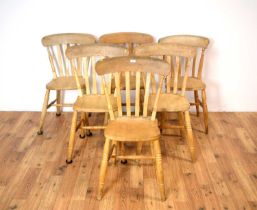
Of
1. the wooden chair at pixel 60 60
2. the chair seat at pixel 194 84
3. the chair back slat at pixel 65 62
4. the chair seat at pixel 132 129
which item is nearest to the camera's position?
the chair seat at pixel 132 129

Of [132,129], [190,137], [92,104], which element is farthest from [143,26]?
[132,129]

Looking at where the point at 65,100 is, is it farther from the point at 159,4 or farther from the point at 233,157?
the point at 233,157

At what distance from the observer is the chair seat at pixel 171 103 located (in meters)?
2.49

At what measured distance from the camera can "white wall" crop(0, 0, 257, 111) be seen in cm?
314

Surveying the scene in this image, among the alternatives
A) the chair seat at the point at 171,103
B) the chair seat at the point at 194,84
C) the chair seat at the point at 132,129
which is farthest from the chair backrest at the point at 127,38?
the chair seat at the point at 132,129

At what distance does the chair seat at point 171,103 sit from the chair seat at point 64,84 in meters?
0.72

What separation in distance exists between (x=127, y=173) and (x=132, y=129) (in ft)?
1.53

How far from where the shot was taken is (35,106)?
356 cm

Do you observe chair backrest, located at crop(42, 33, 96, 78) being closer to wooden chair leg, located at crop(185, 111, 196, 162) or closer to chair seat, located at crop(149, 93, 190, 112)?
chair seat, located at crop(149, 93, 190, 112)

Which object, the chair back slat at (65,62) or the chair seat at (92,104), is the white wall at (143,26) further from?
the chair seat at (92,104)

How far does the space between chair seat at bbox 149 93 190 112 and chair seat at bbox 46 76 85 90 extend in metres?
0.72

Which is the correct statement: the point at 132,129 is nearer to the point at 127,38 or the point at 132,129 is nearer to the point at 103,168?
the point at 103,168

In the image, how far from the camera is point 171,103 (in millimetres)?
2547

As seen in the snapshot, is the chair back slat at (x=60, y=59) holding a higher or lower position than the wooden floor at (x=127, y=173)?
higher
